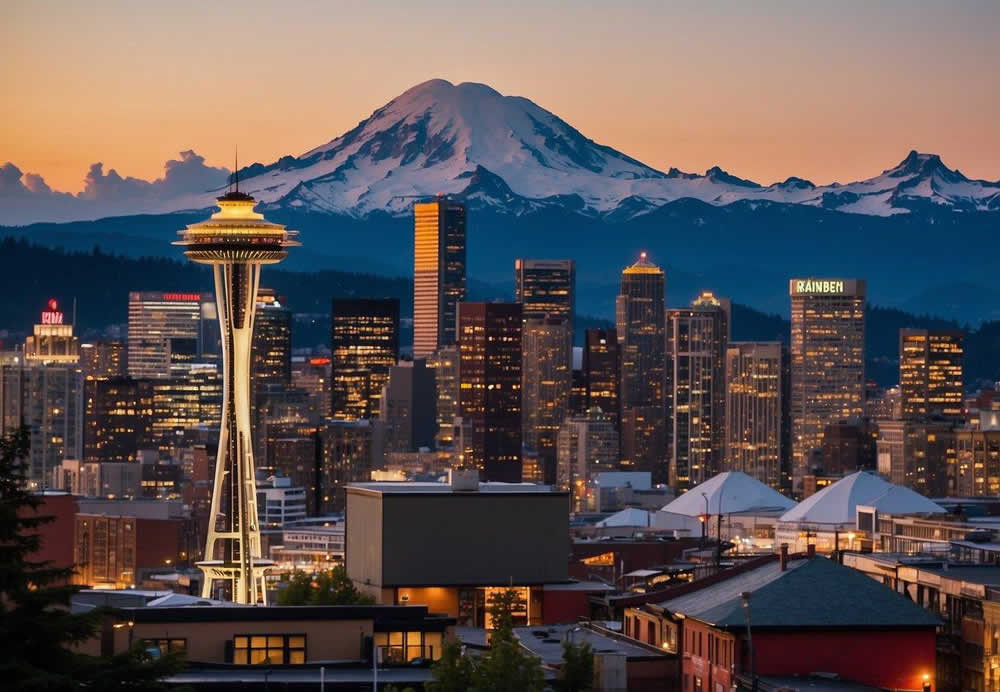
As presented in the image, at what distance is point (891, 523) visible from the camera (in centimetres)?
16712

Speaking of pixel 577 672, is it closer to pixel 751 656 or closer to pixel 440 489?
pixel 751 656

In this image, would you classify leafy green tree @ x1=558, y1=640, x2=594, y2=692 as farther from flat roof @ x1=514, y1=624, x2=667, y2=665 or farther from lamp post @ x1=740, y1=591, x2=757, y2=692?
flat roof @ x1=514, y1=624, x2=667, y2=665

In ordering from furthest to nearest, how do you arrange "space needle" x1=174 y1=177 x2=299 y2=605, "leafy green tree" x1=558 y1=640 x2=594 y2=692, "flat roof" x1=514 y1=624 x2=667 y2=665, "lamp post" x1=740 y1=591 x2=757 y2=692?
"space needle" x1=174 y1=177 x2=299 y2=605 < "flat roof" x1=514 y1=624 x2=667 y2=665 < "leafy green tree" x1=558 y1=640 x2=594 y2=692 < "lamp post" x1=740 y1=591 x2=757 y2=692

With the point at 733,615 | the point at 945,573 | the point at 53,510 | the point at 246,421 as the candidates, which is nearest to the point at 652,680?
the point at 733,615

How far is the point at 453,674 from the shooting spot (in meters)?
65.4

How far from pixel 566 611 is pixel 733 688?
125 ft

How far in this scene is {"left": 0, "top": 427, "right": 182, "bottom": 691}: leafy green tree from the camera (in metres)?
43.6

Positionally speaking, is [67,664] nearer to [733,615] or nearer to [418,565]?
[733,615]

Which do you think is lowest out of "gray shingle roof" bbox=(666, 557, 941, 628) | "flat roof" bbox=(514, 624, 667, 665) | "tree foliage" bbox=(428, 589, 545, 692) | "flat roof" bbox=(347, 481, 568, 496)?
"flat roof" bbox=(514, 624, 667, 665)

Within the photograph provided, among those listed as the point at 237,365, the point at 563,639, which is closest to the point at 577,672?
the point at 563,639

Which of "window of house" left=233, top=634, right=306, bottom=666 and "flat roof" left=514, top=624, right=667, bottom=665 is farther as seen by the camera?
"flat roof" left=514, top=624, right=667, bottom=665

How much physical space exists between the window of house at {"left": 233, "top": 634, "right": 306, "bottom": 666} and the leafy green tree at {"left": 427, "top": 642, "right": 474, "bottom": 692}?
21.8 ft

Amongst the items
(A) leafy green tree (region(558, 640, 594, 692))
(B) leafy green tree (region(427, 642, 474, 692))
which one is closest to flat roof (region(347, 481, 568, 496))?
(A) leafy green tree (region(558, 640, 594, 692))

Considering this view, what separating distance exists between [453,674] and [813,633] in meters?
14.8
